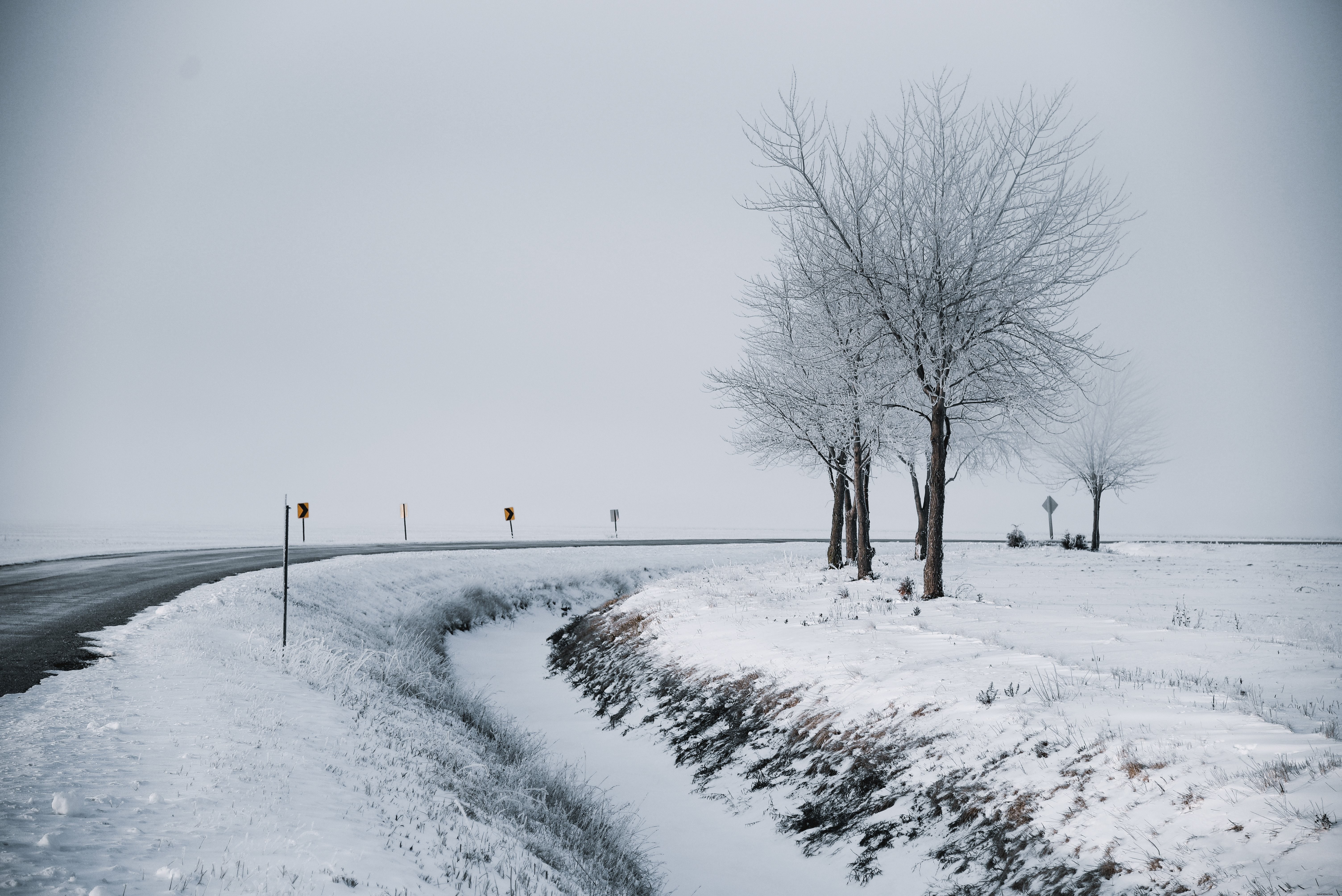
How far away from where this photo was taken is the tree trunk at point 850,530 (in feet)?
79.8

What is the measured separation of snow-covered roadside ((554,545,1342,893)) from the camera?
16.5 ft

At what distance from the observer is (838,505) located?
23.3 m

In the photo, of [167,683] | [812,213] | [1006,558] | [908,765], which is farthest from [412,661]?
[1006,558]

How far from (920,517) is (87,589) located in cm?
2540

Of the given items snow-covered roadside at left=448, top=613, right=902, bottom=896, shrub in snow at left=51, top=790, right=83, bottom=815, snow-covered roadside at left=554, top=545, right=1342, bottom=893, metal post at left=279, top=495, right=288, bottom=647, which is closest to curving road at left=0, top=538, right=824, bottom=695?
metal post at left=279, top=495, right=288, bottom=647

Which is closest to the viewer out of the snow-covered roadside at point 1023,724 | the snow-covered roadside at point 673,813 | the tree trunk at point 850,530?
the snow-covered roadside at point 1023,724

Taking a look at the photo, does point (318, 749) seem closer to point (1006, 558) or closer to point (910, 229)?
point (910, 229)

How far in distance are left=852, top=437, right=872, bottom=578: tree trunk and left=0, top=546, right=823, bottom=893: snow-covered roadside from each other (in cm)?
1044

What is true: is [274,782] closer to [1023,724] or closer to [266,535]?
[1023,724]

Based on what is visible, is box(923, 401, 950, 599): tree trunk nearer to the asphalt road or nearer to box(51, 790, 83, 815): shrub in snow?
box(51, 790, 83, 815): shrub in snow

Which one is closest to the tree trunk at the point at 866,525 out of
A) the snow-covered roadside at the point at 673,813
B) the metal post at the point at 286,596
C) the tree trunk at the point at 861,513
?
the tree trunk at the point at 861,513

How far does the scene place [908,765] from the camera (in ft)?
24.4

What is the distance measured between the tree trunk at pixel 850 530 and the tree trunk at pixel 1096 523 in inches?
546

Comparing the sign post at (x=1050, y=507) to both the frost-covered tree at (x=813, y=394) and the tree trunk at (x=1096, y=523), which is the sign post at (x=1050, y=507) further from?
the frost-covered tree at (x=813, y=394)
